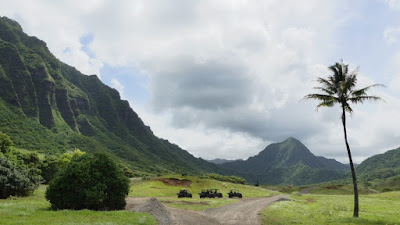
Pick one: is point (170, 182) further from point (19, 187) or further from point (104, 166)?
point (104, 166)

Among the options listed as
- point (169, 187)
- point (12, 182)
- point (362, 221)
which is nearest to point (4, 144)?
point (169, 187)

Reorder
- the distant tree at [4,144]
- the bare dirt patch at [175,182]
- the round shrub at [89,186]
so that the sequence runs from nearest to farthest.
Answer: the round shrub at [89,186]
the distant tree at [4,144]
the bare dirt patch at [175,182]

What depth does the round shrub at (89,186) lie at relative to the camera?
26.6 m

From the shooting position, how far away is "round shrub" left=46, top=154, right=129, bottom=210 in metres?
26.6

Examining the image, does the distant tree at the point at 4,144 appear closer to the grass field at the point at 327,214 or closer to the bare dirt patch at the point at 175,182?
the bare dirt patch at the point at 175,182

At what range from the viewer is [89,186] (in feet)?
89.4

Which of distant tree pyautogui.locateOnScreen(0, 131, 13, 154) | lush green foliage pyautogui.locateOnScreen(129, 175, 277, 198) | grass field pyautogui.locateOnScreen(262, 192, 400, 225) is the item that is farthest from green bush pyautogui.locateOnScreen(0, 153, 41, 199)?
distant tree pyautogui.locateOnScreen(0, 131, 13, 154)

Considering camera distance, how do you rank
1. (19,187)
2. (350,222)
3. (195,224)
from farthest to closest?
(19,187) → (350,222) → (195,224)

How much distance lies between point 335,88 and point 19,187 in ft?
145

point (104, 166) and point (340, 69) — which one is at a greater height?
point (340, 69)

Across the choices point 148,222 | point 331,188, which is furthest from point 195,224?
point 331,188

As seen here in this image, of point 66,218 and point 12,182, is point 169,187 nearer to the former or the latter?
point 12,182

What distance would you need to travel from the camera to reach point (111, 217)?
22469mm

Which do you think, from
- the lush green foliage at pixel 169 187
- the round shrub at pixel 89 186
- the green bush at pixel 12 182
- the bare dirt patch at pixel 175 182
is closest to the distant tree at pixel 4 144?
the lush green foliage at pixel 169 187
